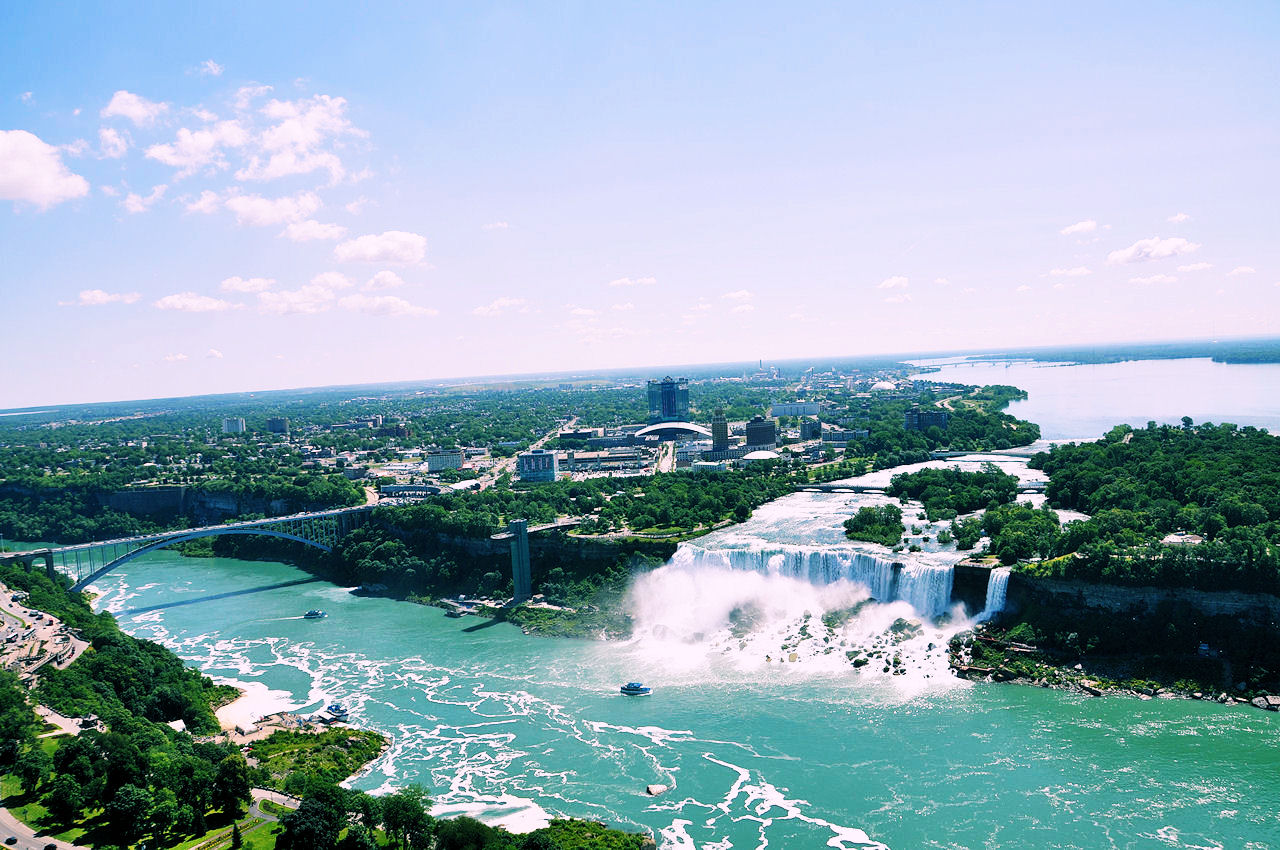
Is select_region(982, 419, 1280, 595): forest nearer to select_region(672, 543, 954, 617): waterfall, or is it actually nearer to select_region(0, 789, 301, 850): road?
select_region(672, 543, 954, 617): waterfall

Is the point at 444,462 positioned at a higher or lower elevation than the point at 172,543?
higher

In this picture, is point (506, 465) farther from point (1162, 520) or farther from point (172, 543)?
point (1162, 520)

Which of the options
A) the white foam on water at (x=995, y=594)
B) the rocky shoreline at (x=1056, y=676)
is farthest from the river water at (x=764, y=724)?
the white foam on water at (x=995, y=594)

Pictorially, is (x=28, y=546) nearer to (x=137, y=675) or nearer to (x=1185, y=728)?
(x=137, y=675)

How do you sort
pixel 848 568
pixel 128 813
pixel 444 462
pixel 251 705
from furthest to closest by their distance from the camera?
pixel 444 462
pixel 848 568
pixel 251 705
pixel 128 813

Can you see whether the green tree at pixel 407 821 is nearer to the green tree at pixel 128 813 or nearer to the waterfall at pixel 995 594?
the green tree at pixel 128 813

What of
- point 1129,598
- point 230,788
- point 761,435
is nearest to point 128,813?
point 230,788

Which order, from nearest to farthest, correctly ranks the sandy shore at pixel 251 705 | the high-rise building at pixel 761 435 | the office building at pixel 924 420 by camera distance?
the sandy shore at pixel 251 705, the high-rise building at pixel 761 435, the office building at pixel 924 420
